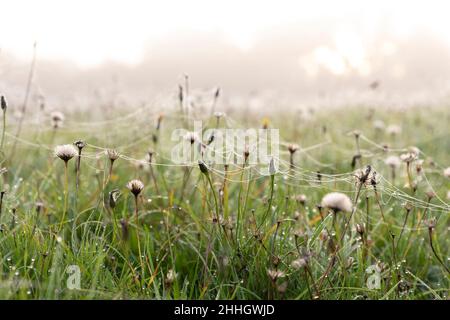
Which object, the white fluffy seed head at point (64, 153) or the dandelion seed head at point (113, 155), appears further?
the dandelion seed head at point (113, 155)

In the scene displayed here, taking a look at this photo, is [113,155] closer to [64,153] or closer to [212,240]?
[64,153]

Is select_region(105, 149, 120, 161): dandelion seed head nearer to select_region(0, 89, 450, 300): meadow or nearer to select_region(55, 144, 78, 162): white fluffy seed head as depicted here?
select_region(0, 89, 450, 300): meadow

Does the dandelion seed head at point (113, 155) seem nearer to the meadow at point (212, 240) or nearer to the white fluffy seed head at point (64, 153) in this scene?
the meadow at point (212, 240)

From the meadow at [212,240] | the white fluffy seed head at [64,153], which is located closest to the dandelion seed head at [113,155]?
the meadow at [212,240]

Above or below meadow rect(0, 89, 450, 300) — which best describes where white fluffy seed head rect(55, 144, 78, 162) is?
above

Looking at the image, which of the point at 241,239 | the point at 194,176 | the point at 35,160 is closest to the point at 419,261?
the point at 241,239


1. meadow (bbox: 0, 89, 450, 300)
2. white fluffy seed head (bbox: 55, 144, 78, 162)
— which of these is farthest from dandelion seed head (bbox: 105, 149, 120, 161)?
white fluffy seed head (bbox: 55, 144, 78, 162)

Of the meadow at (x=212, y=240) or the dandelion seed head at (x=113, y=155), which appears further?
the dandelion seed head at (x=113, y=155)

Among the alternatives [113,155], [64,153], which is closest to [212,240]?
[113,155]

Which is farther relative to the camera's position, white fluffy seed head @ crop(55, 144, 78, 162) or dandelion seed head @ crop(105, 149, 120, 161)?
dandelion seed head @ crop(105, 149, 120, 161)

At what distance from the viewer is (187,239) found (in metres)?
2.88

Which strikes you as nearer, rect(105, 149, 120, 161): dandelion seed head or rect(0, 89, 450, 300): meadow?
rect(0, 89, 450, 300): meadow

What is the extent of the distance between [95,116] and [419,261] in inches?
211

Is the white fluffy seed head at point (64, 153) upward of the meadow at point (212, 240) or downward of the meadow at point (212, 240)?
upward
